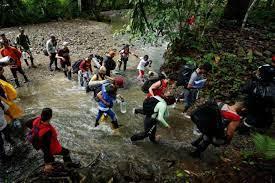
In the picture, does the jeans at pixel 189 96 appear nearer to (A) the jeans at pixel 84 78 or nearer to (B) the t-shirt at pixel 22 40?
(A) the jeans at pixel 84 78

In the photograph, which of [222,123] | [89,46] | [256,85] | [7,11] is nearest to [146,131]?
[222,123]

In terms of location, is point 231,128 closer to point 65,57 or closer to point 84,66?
point 84,66

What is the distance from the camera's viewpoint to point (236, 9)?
1590 centimetres

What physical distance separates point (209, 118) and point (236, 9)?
10831 mm

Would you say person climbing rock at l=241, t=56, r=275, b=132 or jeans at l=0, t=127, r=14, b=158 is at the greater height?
person climbing rock at l=241, t=56, r=275, b=132

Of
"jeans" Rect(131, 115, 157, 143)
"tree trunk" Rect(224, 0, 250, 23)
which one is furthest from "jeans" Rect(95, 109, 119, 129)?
"tree trunk" Rect(224, 0, 250, 23)

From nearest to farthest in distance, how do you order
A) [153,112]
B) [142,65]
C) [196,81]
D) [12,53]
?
[153,112] → [196,81] → [12,53] → [142,65]

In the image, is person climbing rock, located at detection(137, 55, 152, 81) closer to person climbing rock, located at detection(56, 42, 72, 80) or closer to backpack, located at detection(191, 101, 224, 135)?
person climbing rock, located at detection(56, 42, 72, 80)

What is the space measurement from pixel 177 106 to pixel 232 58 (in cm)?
337

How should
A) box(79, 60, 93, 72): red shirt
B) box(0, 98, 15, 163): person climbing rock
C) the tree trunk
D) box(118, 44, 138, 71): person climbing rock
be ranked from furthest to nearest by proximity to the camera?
the tree trunk → box(118, 44, 138, 71): person climbing rock → box(79, 60, 93, 72): red shirt → box(0, 98, 15, 163): person climbing rock

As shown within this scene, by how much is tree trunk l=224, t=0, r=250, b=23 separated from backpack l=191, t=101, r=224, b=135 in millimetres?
10452

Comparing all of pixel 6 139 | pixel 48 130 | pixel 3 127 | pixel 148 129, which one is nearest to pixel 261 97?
pixel 148 129

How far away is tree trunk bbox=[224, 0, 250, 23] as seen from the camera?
1572 centimetres

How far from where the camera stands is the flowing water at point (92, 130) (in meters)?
7.60
